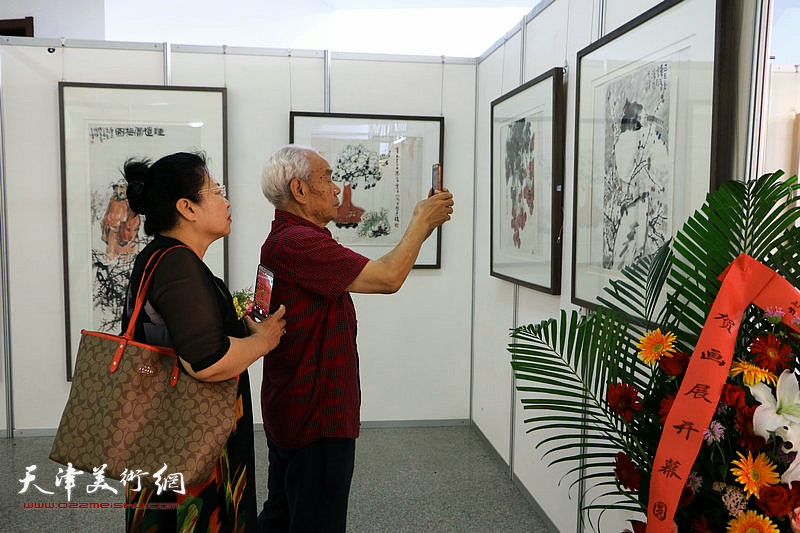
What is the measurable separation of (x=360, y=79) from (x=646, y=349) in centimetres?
307

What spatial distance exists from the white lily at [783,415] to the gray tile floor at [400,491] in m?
1.87

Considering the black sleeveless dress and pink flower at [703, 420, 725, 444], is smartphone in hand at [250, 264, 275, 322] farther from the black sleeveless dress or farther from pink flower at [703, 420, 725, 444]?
pink flower at [703, 420, 725, 444]

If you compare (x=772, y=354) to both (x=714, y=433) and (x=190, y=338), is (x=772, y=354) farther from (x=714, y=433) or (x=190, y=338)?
(x=190, y=338)

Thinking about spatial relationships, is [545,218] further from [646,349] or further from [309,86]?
[309,86]

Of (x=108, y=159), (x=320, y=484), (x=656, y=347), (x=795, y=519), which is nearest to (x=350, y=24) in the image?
(x=108, y=159)

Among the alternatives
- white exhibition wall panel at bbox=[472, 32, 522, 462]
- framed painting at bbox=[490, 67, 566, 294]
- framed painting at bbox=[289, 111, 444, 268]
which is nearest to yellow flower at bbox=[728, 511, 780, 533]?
framed painting at bbox=[490, 67, 566, 294]

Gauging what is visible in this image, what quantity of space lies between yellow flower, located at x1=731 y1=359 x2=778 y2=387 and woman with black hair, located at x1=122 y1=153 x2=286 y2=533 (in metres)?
1.10

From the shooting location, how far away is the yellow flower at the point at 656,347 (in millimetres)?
1197

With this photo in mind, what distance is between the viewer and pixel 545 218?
8.96 ft

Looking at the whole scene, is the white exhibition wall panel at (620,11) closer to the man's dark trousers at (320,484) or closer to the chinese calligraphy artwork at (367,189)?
the man's dark trousers at (320,484)

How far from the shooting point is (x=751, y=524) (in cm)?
104

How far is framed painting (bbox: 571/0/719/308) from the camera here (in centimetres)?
165

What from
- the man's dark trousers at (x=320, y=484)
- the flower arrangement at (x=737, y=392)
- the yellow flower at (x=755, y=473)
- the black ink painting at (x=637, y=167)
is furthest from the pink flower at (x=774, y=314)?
the man's dark trousers at (x=320, y=484)

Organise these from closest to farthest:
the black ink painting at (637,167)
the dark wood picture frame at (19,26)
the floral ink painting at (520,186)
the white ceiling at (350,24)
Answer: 1. the black ink painting at (637,167)
2. the floral ink painting at (520,186)
3. the dark wood picture frame at (19,26)
4. the white ceiling at (350,24)
